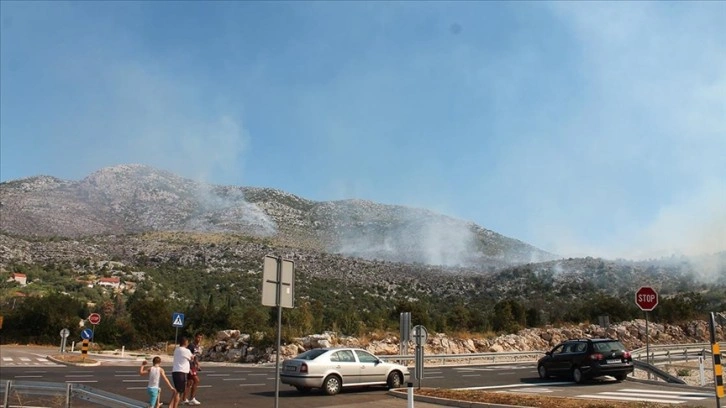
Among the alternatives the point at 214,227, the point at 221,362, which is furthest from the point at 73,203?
the point at 221,362

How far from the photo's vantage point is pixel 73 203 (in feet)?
492

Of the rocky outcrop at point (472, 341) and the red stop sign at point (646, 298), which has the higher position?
the red stop sign at point (646, 298)

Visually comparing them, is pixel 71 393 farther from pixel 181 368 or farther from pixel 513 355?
pixel 513 355

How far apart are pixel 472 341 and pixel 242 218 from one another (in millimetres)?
107244

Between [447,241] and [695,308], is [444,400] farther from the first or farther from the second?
[447,241]

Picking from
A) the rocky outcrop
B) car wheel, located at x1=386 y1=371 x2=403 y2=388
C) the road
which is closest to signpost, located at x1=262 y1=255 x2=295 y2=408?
the road

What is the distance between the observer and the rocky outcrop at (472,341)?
36306mm

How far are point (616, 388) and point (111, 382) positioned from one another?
16.9 metres

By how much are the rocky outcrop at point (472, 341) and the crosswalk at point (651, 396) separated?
18825mm

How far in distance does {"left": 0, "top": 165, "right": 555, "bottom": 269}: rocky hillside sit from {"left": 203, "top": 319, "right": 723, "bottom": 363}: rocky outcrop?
7678cm

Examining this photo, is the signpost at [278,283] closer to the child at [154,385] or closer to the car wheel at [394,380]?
the child at [154,385]

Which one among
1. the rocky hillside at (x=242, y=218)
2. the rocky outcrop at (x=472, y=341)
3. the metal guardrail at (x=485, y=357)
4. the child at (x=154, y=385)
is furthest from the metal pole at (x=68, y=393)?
the rocky hillside at (x=242, y=218)

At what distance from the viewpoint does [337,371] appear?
18.3m

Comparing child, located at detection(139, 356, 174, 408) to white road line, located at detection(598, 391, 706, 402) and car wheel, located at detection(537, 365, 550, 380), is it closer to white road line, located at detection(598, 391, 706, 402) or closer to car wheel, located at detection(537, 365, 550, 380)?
white road line, located at detection(598, 391, 706, 402)
